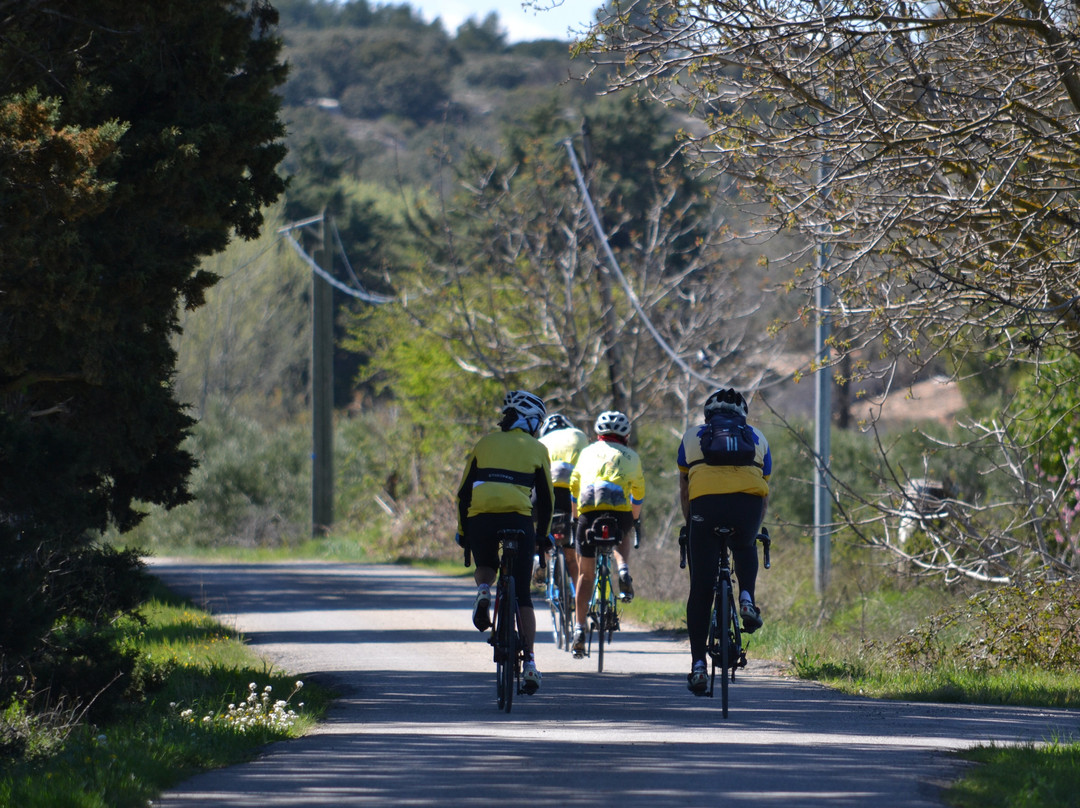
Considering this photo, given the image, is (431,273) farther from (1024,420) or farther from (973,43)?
(973,43)

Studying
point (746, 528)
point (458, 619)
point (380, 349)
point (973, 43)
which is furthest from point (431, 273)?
point (746, 528)

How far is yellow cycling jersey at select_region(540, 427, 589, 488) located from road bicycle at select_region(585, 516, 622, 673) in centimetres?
93

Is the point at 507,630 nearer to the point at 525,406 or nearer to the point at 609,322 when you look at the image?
the point at 525,406

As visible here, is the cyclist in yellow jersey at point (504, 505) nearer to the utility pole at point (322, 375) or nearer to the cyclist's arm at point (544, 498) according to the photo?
the cyclist's arm at point (544, 498)

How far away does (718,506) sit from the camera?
935 centimetres

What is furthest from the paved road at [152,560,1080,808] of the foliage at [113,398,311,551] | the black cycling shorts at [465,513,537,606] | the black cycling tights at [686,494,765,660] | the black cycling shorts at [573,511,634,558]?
the foliage at [113,398,311,551]

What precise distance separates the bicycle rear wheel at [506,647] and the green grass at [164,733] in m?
1.19

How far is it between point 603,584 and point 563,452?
146cm

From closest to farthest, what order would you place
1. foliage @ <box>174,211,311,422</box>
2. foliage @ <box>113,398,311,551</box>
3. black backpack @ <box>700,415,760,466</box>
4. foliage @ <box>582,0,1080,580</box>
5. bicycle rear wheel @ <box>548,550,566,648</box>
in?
black backpack @ <box>700,415,760,466</box>
foliage @ <box>582,0,1080,580</box>
bicycle rear wheel @ <box>548,550,566,648</box>
foliage @ <box>113,398,311,551</box>
foliage @ <box>174,211,311,422</box>

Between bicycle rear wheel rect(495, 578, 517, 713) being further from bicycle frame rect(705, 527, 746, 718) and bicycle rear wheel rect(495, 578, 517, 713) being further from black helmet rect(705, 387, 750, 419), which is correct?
black helmet rect(705, 387, 750, 419)

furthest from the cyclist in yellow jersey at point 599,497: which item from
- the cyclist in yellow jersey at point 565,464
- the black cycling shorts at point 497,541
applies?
the black cycling shorts at point 497,541

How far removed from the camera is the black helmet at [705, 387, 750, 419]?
961 centimetres

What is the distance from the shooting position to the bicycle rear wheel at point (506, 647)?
9.50m

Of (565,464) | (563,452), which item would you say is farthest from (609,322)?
(565,464)
